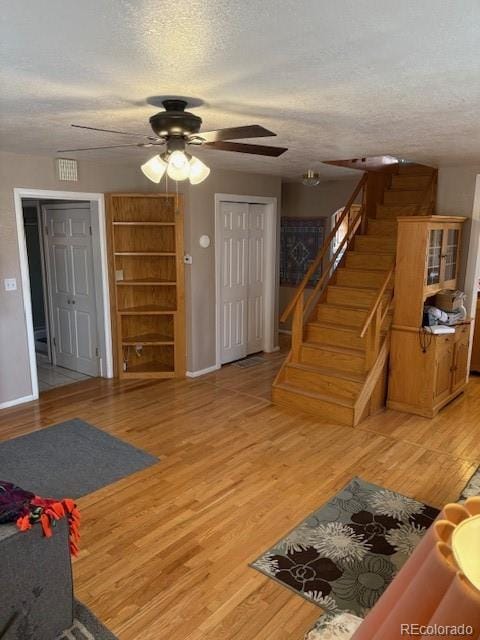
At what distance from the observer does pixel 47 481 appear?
3369 mm

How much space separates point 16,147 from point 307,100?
283 centimetres

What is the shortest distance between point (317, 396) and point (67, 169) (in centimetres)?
340

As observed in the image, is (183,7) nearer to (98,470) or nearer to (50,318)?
(98,470)

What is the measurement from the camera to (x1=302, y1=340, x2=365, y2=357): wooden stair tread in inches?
184

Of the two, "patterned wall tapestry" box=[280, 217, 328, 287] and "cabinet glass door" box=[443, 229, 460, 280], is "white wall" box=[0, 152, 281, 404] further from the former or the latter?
"cabinet glass door" box=[443, 229, 460, 280]

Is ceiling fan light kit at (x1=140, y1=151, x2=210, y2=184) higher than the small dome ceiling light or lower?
lower

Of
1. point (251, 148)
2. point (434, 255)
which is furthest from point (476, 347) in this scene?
point (251, 148)

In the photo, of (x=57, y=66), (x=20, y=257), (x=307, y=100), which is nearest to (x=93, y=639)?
(x=57, y=66)

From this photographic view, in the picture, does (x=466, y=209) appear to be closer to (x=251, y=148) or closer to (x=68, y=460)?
(x=251, y=148)

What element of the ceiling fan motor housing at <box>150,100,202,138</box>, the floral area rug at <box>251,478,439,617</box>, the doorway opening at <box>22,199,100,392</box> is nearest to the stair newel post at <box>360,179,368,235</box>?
the doorway opening at <box>22,199,100,392</box>

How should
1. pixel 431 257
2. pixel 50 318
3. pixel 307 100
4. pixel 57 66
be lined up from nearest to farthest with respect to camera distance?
1. pixel 57 66
2. pixel 307 100
3. pixel 431 257
4. pixel 50 318

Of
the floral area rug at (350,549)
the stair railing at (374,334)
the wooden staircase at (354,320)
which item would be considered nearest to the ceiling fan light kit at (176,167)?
the wooden staircase at (354,320)

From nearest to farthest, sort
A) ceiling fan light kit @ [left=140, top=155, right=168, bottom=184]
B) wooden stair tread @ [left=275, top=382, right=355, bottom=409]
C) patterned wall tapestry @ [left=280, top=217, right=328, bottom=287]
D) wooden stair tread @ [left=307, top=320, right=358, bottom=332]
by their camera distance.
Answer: ceiling fan light kit @ [left=140, top=155, right=168, bottom=184]
wooden stair tread @ [left=275, top=382, right=355, bottom=409]
wooden stair tread @ [left=307, top=320, right=358, bottom=332]
patterned wall tapestry @ [left=280, top=217, right=328, bottom=287]

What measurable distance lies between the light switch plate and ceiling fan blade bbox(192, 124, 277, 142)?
2946 millimetres
